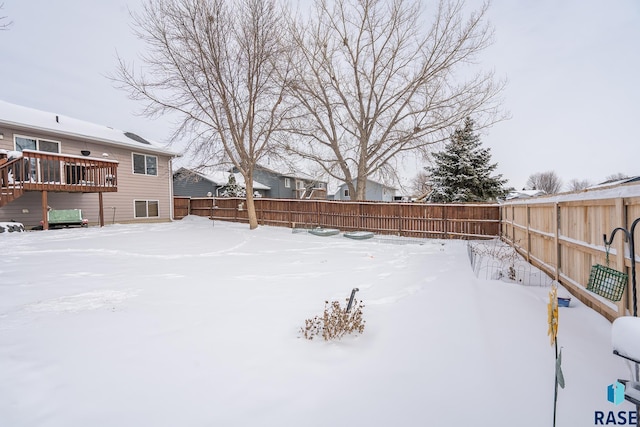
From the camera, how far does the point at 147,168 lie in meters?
15.5

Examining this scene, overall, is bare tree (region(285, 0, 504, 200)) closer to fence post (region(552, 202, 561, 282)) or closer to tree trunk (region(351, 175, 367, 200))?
tree trunk (region(351, 175, 367, 200))

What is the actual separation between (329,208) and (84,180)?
9709 millimetres

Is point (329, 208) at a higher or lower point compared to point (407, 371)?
higher

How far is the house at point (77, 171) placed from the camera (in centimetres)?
1034

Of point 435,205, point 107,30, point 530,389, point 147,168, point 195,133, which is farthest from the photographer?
point 147,168

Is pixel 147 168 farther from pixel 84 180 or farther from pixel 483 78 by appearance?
pixel 483 78

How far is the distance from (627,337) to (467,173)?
16037 mm

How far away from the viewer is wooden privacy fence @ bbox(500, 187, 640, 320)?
252 cm

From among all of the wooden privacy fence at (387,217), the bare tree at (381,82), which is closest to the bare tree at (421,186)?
the bare tree at (381,82)

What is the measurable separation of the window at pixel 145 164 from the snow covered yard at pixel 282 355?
35.7 feet

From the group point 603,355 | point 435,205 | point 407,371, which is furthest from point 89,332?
point 435,205

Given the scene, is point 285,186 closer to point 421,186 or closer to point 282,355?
point 421,186

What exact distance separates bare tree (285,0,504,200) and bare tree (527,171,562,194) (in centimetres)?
4881

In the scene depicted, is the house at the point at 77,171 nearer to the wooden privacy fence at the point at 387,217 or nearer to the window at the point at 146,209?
the window at the point at 146,209
